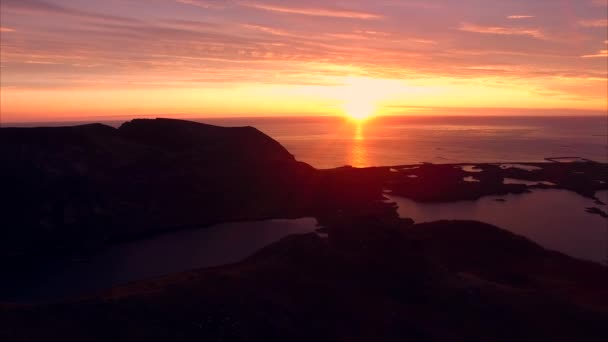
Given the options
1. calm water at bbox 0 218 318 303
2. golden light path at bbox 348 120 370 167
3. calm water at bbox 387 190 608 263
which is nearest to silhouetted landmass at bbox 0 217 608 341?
calm water at bbox 0 218 318 303

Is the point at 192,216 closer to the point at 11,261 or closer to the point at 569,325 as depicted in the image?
the point at 11,261

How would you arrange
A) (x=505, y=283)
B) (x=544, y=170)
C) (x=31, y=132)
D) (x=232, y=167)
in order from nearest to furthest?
1. (x=505, y=283)
2. (x=31, y=132)
3. (x=232, y=167)
4. (x=544, y=170)

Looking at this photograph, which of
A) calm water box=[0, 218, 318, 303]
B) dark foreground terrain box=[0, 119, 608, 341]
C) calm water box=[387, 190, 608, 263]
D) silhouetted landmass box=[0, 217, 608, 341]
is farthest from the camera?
calm water box=[387, 190, 608, 263]

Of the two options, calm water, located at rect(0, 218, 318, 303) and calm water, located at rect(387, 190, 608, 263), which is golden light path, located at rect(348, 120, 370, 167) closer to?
calm water, located at rect(387, 190, 608, 263)

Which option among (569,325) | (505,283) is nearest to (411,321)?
(569,325)

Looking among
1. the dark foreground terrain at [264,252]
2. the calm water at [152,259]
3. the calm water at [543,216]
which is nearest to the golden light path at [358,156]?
the dark foreground terrain at [264,252]
